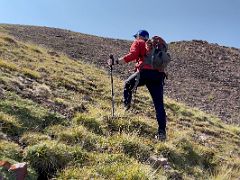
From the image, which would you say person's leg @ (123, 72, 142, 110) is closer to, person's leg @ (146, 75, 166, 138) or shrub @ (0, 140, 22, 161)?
person's leg @ (146, 75, 166, 138)

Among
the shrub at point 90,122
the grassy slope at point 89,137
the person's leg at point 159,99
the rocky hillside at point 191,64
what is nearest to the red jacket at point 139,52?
the person's leg at point 159,99

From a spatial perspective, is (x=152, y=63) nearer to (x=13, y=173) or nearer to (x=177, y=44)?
(x=13, y=173)

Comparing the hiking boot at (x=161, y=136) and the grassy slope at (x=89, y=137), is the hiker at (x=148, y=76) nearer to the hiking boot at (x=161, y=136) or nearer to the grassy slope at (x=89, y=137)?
the hiking boot at (x=161, y=136)

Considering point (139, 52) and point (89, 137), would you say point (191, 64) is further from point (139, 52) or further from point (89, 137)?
point (89, 137)

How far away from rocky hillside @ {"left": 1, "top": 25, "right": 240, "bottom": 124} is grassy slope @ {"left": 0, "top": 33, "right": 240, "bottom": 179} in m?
7.28

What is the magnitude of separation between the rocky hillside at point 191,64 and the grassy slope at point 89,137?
23.9 feet

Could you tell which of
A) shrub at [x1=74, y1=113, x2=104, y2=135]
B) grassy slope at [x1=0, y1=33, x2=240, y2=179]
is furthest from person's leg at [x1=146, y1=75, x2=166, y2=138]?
shrub at [x1=74, y1=113, x2=104, y2=135]

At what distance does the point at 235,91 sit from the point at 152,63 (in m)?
16.4

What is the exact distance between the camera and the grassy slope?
26.3 feet

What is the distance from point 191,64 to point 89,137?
25021 millimetres

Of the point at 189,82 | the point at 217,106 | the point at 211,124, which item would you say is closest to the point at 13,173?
the point at 211,124

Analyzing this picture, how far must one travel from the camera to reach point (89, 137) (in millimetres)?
9438

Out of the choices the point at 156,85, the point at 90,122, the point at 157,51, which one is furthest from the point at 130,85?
the point at 90,122

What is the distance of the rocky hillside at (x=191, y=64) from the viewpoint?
2314 cm
